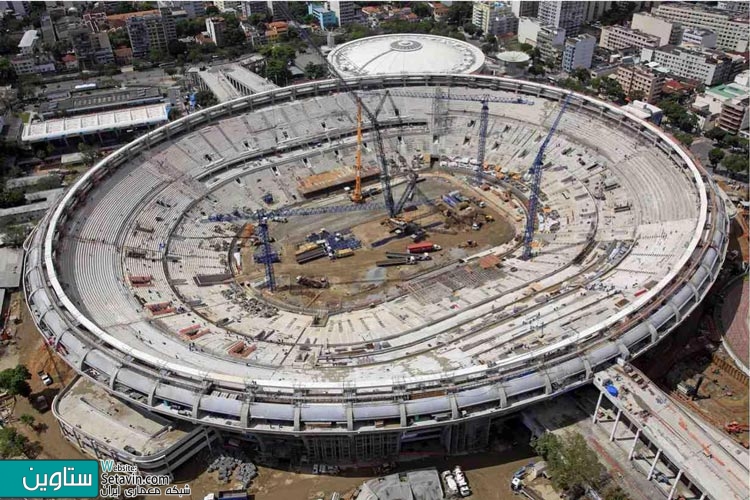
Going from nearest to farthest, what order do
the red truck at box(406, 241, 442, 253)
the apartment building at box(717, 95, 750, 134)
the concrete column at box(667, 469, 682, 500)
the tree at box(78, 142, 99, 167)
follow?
the concrete column at box(667, 469, 682, 500) < the red truck at box(406, 241, 442, 253) < the apartment building at box(717, 95, 750, 134) < the tree at box(78, 142, 99, 167)

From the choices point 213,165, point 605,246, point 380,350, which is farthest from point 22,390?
point 605,246

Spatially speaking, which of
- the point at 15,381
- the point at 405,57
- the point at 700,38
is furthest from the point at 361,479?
the point at 700,38

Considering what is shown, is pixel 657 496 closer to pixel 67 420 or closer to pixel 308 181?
pixel 67 420

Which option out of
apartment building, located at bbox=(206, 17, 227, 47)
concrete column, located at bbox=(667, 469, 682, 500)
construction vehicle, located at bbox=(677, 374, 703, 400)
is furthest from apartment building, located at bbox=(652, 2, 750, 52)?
concrete column, located at bbox=(667, 469, 682, 500)

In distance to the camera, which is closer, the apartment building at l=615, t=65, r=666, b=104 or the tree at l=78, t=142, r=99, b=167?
the tree at l=78, t=142, r=99, b=167

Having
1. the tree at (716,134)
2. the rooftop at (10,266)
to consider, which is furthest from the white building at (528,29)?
the rooftop at (10,266)

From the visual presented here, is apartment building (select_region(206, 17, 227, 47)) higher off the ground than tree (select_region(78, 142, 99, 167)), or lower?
higher

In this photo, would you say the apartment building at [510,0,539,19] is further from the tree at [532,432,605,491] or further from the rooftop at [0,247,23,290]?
the tree at [532,432,605,491]
